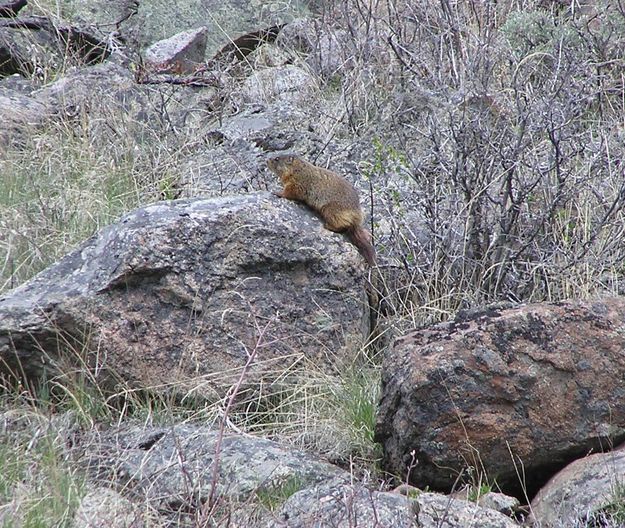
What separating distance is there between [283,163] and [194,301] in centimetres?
116

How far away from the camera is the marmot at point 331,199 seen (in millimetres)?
5461

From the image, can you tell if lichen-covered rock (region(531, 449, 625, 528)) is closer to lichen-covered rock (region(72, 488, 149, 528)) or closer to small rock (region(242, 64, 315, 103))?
lichen-covered rock (region(72, 488, 149, 528))

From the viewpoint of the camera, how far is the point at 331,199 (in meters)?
5.49

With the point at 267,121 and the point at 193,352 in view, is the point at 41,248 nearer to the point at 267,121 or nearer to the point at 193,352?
the point at 193,352

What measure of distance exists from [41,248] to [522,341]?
2879 mm

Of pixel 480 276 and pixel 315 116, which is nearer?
pixel 480 276

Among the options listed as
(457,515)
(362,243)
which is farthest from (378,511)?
(362,243)

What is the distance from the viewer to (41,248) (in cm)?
604

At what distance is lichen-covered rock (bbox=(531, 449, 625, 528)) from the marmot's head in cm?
233

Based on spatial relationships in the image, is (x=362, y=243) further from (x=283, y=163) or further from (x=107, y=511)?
(x=107, y=511)

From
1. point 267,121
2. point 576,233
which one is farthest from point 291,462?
point 267,121

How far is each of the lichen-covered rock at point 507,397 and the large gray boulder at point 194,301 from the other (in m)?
0.79

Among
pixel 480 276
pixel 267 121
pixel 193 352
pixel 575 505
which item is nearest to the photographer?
pixel 575 505

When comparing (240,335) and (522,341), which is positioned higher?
(522,341)
